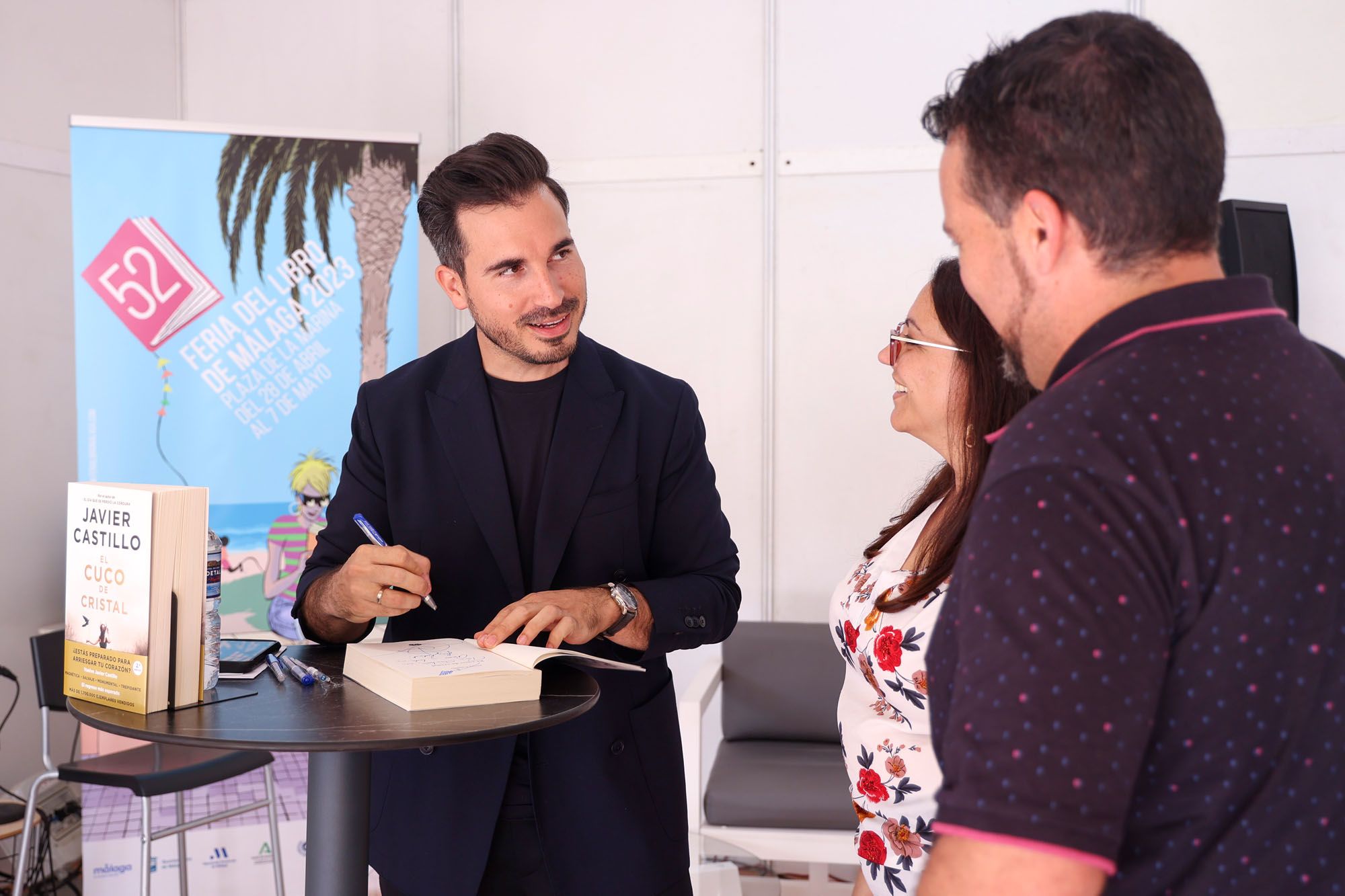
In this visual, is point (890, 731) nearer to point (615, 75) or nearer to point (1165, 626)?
point (1165, 626)

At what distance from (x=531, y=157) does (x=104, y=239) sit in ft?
7.27

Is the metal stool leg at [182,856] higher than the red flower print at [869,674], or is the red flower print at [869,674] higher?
the red flower print at [869,674]

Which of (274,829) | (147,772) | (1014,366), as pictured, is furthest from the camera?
(274,829)

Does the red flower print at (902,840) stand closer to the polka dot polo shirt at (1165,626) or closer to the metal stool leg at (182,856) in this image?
the polka dot polo shirt at (1165,626)

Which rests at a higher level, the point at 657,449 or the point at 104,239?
the point at 104,239

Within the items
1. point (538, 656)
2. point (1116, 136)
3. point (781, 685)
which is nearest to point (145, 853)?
point (781, 685)

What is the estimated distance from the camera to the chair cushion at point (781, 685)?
372 centimetres

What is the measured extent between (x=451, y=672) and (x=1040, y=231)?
885mm

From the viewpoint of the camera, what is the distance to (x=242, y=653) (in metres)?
1.63

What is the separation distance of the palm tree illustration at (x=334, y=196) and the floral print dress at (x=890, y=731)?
2454 mm

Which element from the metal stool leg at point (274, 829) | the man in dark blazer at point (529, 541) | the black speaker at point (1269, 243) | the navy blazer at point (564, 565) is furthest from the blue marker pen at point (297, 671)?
the black speaker at point (1269, 243)

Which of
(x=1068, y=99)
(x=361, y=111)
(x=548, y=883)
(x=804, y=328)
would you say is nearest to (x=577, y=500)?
(x=548, y=883)

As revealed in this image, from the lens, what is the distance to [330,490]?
3605 mm

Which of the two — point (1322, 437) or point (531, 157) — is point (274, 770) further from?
point (1322, 437)
